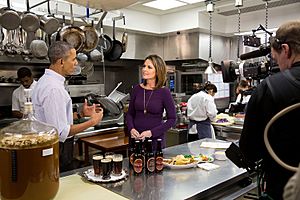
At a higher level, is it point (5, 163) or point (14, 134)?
point (14, 134)

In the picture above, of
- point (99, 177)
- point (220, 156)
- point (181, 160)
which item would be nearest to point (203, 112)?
point (220, 156)

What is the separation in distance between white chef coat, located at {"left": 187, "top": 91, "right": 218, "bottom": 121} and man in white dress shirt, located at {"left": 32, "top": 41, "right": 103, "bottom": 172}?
2.50m

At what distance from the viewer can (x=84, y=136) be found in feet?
11.4

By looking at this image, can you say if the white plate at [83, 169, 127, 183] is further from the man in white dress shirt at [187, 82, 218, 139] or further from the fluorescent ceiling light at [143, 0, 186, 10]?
the fluorescent ceiling light at [143, 0, 186, 10]

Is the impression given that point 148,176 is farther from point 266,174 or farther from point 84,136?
point 84,136

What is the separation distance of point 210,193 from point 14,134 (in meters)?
0.96

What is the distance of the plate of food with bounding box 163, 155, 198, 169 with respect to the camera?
5.47ft

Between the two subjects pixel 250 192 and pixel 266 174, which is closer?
pixel 266 174

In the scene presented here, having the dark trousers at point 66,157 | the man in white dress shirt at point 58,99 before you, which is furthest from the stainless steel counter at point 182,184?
the dark trousers at point 66,157

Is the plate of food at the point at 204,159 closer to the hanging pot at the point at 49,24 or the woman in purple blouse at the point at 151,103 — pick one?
the woman in purple blouse at the point at 151,103

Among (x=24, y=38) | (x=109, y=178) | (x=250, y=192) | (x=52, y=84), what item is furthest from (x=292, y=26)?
(x=24, y=38)

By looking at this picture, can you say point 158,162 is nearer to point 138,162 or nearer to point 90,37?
point 138,162

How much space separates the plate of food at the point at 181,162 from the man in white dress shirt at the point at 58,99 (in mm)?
534

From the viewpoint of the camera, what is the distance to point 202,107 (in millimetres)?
4176
